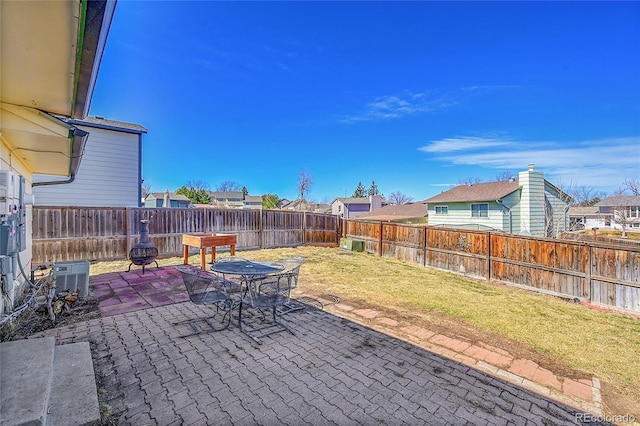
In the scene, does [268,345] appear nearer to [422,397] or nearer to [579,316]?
[422,397]

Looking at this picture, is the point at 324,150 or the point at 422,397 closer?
the point at 422,397

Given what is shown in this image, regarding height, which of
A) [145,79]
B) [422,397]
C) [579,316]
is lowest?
[579,316]

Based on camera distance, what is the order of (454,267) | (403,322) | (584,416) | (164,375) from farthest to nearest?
(454,267)
(403,322)
(164,375)
(584,416)

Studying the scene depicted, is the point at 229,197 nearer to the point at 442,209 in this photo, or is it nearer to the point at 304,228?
the point at 442,209

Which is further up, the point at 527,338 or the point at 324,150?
the point at 324,150

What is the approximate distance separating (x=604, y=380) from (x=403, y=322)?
2297mm

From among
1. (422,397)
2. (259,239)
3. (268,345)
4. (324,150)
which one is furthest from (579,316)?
(324,150)

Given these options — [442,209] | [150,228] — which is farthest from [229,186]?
[150,228]

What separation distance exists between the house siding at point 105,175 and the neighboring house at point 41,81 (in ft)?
21.6

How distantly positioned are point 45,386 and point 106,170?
10716mm

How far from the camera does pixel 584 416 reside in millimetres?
2494

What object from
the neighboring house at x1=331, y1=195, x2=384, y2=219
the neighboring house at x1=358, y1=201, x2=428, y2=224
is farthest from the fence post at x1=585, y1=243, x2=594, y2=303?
the neighboring house at x1=331, y1=195, x2=384, y2=219

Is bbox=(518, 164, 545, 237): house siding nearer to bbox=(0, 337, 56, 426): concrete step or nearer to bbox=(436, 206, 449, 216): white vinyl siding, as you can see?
bbox=(436, 206, 449, 216): white vinyl siding

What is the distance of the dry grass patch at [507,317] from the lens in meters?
3.51
